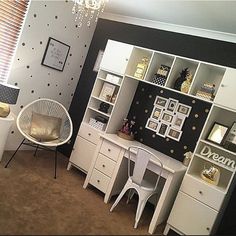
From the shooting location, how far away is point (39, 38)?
13.1ft

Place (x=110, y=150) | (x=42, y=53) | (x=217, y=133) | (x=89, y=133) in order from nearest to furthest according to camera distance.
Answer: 1. (x=217, y=133)
2. (x=110, y=150)
3. (x=89, y=133)
4. (x=42, y=53)

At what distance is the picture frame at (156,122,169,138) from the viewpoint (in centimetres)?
382

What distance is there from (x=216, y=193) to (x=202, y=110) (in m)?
1.09

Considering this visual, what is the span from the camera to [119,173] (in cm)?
351

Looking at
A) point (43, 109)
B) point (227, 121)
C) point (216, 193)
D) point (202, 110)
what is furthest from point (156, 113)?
point (43, 109)

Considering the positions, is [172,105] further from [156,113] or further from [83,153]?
[83,153]

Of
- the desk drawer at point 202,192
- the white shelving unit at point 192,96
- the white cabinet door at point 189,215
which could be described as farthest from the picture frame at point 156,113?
the white cabinet door at point 189,215

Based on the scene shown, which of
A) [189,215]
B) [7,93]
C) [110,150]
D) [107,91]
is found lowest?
[189,215]

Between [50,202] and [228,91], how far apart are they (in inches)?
88.2

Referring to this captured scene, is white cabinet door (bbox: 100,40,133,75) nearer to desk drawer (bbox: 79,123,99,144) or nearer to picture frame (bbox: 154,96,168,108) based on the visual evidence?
picture frame (bbox: 154,96,168,108)

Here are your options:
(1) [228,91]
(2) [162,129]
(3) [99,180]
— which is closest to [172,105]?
(2) [162,129]

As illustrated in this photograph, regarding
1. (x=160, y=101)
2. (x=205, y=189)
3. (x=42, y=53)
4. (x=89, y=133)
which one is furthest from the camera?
(x=42, y=53)

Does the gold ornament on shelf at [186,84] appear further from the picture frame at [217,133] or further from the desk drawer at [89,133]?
the desk drawer at [89,133]

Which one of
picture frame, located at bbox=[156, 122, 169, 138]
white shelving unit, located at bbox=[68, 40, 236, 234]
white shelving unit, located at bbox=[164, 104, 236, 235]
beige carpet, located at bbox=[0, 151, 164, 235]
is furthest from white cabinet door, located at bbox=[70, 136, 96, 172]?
white shelving unit, located at bbox=[164, 104, 236, 235]
